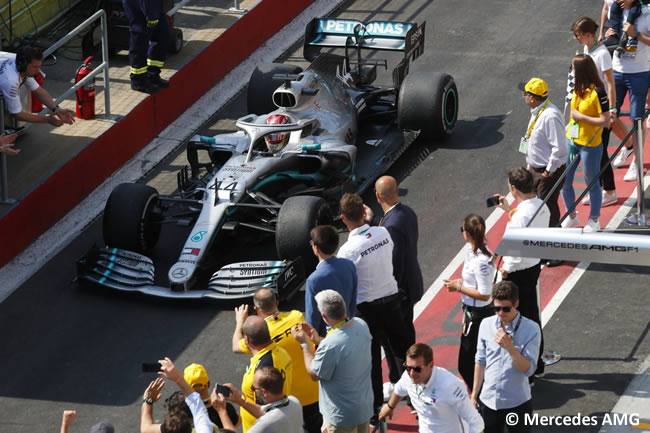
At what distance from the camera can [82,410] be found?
11203mm

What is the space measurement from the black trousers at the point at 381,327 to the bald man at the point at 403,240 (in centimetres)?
14

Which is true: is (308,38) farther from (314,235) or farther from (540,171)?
(314,235)

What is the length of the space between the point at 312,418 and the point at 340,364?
918 millimetres

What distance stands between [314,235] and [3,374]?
3.89m

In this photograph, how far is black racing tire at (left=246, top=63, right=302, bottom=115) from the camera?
611 inches

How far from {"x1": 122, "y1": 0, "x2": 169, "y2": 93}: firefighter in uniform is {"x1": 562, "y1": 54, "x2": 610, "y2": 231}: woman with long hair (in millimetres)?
5710

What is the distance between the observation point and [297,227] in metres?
12.5

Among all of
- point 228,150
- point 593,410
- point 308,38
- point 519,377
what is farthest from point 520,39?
point 519,377

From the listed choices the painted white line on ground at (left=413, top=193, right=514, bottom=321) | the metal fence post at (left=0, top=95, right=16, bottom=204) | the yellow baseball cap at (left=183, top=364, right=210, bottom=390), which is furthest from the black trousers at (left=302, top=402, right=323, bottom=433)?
the metal fence post at (left=0, top=95, right=16, bottom=204)

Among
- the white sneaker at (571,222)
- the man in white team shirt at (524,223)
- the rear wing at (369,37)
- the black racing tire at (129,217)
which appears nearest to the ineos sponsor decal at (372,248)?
the man in white team shirt at (524,223)

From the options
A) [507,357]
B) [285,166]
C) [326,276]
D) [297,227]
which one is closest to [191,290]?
[297,227]

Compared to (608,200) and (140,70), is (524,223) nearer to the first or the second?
(608,200)

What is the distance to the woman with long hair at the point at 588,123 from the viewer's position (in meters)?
12.1

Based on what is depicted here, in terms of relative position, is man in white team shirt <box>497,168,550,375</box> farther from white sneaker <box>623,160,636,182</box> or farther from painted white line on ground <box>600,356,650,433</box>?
white sneaker <box>623,160,636,182</box>
